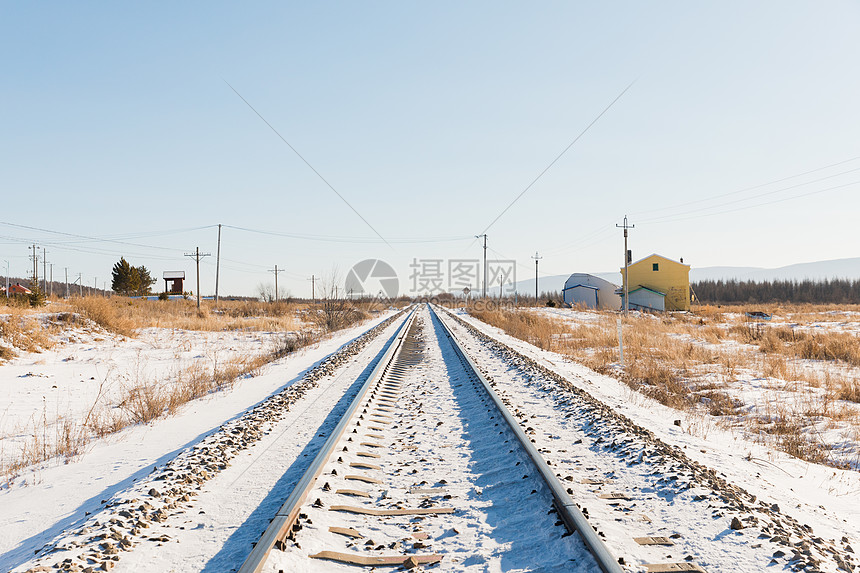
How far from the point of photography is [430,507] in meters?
4.02

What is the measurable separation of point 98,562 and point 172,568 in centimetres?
47

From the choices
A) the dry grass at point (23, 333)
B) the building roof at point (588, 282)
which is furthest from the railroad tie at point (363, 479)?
the building roof at point (588, 282)

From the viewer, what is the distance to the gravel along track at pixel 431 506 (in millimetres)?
3172

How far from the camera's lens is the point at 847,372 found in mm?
12727

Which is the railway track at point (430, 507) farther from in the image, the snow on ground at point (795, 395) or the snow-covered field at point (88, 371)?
the snow-covered field at point (88, 371)

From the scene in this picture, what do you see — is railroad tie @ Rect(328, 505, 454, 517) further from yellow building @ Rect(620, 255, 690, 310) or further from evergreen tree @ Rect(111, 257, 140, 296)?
evergreen tree @ Rect(111, 257, 140, 296)

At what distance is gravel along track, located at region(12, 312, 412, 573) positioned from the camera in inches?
126

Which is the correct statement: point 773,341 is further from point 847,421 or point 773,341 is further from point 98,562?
point 98,562

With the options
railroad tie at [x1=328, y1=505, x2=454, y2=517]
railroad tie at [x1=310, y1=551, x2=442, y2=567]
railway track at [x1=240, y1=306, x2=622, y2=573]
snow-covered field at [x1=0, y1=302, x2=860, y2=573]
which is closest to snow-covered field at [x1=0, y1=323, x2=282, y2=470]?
snow-covered field at [x1=0, y1=302, x2=860, y2=573]

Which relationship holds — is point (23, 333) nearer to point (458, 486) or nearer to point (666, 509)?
point (458, 486)

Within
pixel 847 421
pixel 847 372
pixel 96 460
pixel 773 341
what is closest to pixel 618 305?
pixel 773 341

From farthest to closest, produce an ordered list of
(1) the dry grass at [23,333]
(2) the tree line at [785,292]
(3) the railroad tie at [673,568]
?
1. (2) the tree line at [785,292]
2. (1) the dry grass at [23,333]
3. (3) the railroad tie at [673,568]

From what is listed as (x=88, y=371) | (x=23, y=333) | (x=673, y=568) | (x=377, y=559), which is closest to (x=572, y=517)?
(x=673, y=568)

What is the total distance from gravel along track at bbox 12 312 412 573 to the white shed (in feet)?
211
